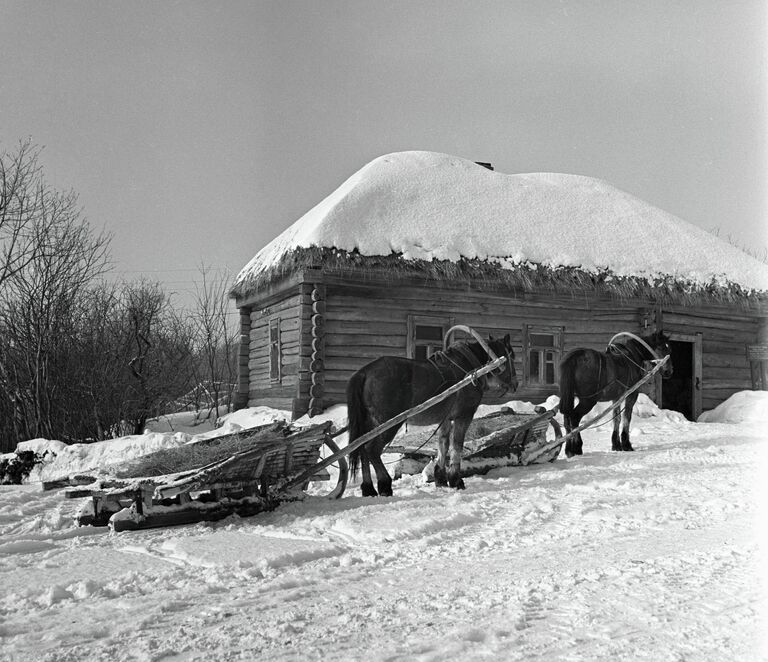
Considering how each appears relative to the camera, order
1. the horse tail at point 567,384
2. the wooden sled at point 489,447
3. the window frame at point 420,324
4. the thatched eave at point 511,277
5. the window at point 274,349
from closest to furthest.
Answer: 1. the wooden sled at point 489,447
2. the horse tail at point 567,384
3. the thatched eave at point 511,277
4. the window frame at point 420,324
5. the window at point 274,349

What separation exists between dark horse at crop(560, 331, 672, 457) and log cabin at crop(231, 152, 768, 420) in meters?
3.86

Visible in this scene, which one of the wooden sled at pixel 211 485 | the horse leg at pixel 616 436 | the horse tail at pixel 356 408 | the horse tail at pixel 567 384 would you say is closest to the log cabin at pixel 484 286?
the horse tail at pixel 567 384

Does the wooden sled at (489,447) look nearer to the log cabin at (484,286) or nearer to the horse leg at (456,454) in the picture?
the horse leg at (456,454)

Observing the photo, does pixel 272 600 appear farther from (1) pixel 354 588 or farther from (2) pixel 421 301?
(2) pixel 421 301

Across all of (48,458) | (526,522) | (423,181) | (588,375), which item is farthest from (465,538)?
Answer: (423,181)

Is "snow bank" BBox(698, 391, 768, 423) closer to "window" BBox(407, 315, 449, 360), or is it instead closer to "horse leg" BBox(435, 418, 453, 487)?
"window" BBox(407, 315, 449, 360)

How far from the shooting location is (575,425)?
9.85m

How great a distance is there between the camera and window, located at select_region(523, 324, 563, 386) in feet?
49.2

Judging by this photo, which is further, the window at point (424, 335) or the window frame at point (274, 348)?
the window frame at point (274, 348)

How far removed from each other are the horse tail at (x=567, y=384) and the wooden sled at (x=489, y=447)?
0.80 metres

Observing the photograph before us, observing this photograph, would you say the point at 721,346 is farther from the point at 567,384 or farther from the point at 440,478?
the point at 440,478

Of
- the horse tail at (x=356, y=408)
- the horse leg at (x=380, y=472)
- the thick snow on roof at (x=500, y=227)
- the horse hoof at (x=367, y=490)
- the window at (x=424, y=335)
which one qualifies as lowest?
the horse hoof at (x=367, y=490)

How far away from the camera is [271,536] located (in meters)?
4.77

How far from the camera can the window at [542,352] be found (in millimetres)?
15000
